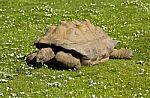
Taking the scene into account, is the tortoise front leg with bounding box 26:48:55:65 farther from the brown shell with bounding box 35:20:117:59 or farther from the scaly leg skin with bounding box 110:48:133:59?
the scaly leg skin with bounding box 110:48:133:59

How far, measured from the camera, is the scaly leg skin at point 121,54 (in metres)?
19.6

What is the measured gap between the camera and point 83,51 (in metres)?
18.2

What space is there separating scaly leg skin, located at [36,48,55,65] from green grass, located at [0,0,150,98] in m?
0.32

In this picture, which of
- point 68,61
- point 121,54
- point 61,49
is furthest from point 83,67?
point 121,54

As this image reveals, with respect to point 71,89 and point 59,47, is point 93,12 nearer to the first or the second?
point 59,47

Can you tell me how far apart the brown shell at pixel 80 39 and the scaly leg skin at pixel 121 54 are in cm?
30

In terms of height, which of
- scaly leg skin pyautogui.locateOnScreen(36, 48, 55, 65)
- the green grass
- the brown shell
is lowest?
the green grass

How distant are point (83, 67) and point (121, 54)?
2.27m

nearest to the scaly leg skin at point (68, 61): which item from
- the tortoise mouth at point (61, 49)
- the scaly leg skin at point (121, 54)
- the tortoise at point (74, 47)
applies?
the tortoise at point (74, 47)

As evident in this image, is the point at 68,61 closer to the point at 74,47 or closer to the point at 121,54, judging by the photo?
the point at 74,47

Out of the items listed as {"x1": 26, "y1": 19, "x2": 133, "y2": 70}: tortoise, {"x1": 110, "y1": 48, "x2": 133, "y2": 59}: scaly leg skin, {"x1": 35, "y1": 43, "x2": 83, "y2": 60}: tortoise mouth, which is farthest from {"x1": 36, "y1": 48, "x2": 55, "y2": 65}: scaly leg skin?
{"x1": 110, "y1": 48, "x2": 133, "y2": 59}: scaly leg skin

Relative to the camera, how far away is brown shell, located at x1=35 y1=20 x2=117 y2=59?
1819 cm

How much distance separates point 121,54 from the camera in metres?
19.8

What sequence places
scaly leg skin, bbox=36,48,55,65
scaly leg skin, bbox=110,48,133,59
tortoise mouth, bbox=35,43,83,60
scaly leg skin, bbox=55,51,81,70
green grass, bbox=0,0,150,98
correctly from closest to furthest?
green grass, bbox=0,0,150,98 < scaly leg skin, bbox=55,51,81,70 < scaly leg skin, bbox=36,48,55,65 < tortoise mouth, bbox=35,43,83,60 < scaly leg skin, bbox=110,48,133,59
